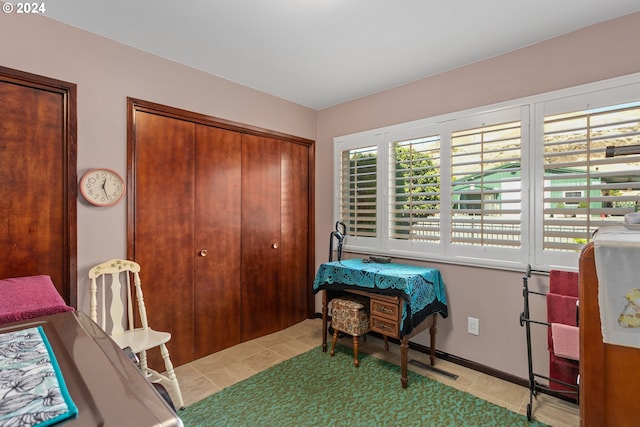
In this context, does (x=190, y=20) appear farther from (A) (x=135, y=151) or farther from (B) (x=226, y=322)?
(B) (x=226, y=322)

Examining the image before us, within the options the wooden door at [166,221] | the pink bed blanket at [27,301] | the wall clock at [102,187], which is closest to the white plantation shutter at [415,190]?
the wooden door at [166,221]

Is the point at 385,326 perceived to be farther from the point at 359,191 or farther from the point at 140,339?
the point at 140,339

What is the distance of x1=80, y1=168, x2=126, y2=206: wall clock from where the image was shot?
2.12 m

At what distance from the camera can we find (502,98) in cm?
241

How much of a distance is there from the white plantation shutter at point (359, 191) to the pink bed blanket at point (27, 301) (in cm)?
248

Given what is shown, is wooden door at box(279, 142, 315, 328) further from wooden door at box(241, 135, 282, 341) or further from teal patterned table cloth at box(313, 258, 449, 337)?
teal patterned table cloth at box(313, 258, 449, 337)

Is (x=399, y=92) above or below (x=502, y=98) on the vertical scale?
above

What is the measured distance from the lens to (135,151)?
7.75ft

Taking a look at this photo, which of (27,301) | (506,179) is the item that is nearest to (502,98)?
(506,179)

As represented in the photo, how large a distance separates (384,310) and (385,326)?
0.12 meters

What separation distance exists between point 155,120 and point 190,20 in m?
0.83

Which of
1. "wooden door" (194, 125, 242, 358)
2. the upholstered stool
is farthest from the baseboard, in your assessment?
"wooden door" (194, 125, 242, 358)

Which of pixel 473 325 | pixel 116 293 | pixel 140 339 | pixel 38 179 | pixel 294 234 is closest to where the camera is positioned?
pixel 38 179

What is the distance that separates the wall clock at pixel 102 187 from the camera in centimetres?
212
